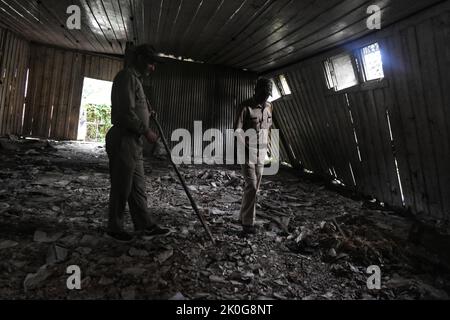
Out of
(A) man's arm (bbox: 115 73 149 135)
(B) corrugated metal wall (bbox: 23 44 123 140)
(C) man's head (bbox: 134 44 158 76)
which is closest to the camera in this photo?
(A) man's arm (bbox: 115 73 149 135)

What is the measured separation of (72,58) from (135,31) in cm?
588

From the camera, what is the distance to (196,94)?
9375 millimetres

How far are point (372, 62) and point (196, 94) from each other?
17.9 ft

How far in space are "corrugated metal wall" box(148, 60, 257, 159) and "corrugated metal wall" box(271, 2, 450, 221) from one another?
2640 millimetres

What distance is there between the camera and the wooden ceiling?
4.84 m

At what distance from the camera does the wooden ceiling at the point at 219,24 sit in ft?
15.9

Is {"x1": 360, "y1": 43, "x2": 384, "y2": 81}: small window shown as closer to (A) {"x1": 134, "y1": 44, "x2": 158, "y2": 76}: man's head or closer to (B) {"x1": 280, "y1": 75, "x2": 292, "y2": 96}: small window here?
(B) {"x1": 280, "y1": 75, "x2": 292, "y2": 96}: small window

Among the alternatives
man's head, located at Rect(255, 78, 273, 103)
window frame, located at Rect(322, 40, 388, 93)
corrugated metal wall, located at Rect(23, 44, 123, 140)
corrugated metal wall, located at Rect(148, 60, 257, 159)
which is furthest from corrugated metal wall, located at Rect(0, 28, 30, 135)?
window frame, located at Rect(322, 40, 388, 93)

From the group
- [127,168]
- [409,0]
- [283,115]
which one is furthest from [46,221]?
[283,115]

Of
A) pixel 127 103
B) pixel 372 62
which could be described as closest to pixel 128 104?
pixel 127 103

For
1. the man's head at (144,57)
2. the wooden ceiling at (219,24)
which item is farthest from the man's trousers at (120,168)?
the wooden ceiling at (219,24)
